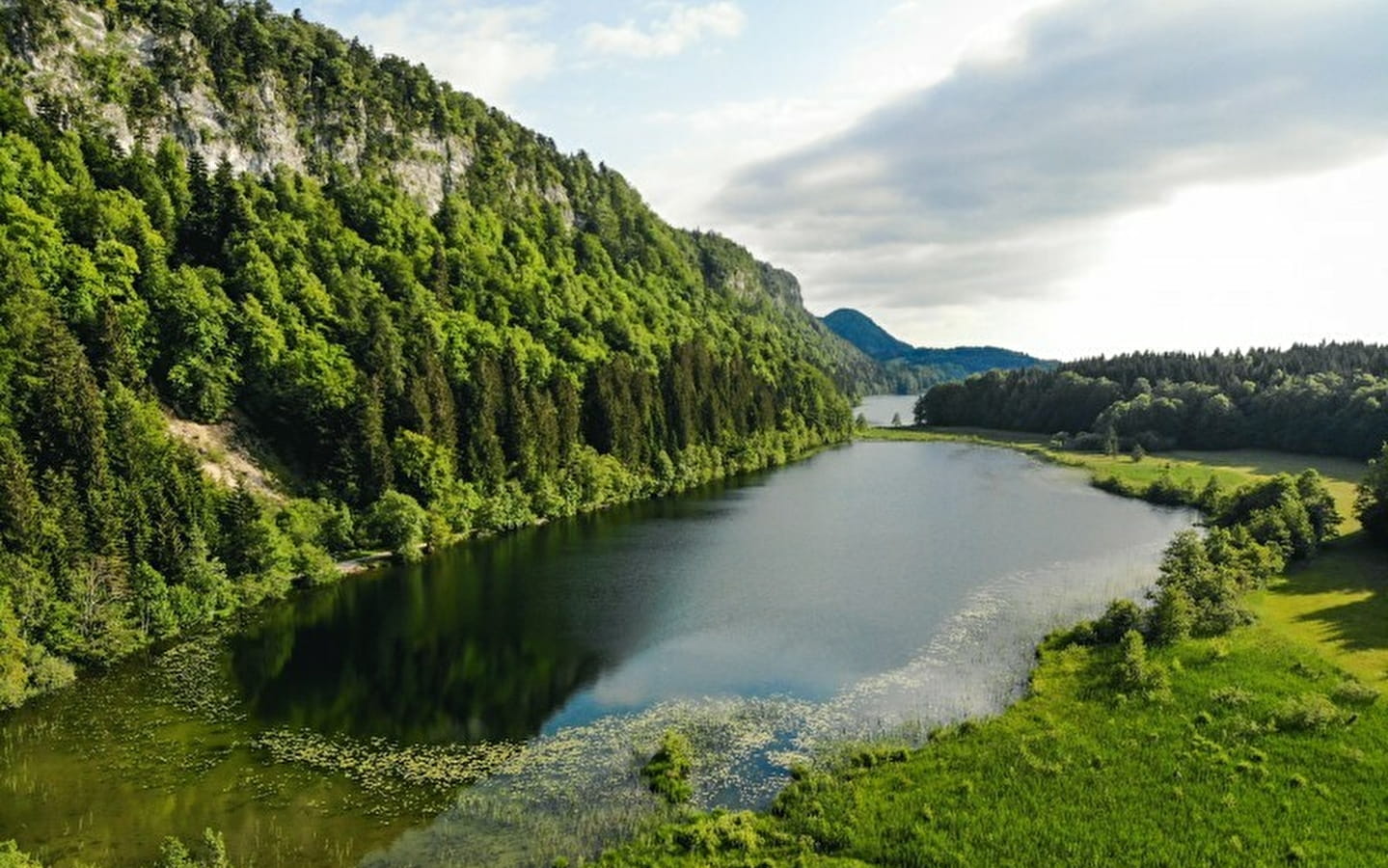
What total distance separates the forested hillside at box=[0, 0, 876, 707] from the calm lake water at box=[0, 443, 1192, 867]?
7.78 metres

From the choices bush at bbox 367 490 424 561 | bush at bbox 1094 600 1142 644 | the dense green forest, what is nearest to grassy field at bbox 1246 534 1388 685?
bush at bbox 1094 600 1142 644

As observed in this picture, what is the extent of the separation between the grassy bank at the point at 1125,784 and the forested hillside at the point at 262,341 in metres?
45.3

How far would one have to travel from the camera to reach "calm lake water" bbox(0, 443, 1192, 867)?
35.0 metres

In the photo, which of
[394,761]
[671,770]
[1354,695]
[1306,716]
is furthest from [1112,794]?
[394,761]

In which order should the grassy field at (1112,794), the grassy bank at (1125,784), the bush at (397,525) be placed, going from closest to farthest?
the grassy field at (1112,794) → the grassy bank at (1125,784) → the bush at (397,525)

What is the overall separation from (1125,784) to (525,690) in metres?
32.5

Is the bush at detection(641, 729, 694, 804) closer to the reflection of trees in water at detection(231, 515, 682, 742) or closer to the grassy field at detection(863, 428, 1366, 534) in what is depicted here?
the reflection of trees in water at detection(231, 515, 682, 742)

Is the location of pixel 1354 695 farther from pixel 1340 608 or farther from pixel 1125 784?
pixel 1340 608

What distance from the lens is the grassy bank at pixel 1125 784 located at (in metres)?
29.2

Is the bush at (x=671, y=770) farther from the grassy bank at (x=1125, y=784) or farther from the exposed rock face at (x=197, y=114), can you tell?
the exposed rock face at (x=197, y=114)

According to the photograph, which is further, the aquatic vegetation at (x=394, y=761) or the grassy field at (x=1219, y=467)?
the grassy field at (x=1219, y=467)

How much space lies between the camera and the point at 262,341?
3408 inches

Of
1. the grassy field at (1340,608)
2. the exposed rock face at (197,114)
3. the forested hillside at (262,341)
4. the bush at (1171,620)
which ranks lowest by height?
the grassy field at (1340,608)

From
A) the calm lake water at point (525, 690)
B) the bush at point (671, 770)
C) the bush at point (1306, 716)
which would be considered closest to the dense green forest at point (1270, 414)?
the calm lake water at point (525, 690)
